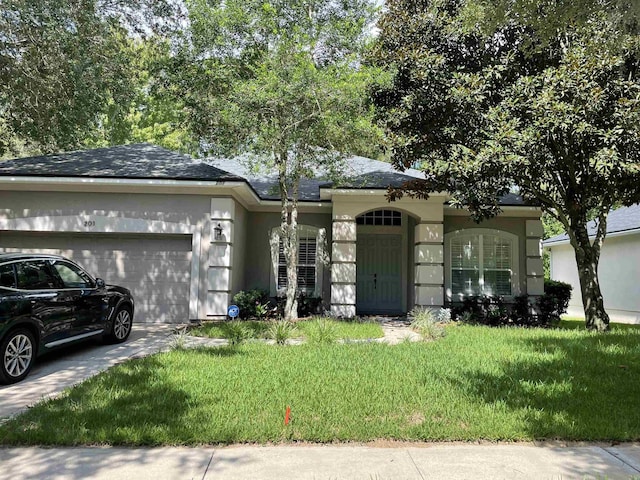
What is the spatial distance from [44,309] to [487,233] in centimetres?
1162

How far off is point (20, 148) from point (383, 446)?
27.9 metres

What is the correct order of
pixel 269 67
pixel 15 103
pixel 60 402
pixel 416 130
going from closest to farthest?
pixel 60 402 < pixel 269 67 < pixel 416 130 < pixel 15 103

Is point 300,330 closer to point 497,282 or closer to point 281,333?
point 281,333

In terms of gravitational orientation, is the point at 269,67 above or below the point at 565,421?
above

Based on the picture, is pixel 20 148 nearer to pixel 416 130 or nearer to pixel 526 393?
pixel 416 130

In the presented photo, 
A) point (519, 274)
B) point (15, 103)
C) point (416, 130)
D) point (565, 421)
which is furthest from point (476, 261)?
point (15, 103)

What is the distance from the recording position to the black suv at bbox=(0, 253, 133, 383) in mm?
5586

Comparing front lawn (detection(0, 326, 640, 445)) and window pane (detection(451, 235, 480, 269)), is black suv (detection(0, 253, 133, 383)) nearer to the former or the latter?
front lawn (detection(0, 326, 640, 445))

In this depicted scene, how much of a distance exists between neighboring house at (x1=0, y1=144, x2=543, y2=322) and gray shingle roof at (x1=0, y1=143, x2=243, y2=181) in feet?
0.10

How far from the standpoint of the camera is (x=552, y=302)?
1260cm

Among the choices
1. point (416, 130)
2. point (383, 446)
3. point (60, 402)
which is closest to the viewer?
point (383, 446)

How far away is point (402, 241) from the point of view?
46.0 ft

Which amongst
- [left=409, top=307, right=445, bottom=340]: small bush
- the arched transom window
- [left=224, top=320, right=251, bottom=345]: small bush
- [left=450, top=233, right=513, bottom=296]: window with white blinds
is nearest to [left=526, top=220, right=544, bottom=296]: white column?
[left=450, top=233, right=513, bottom=296]: window with white blinds

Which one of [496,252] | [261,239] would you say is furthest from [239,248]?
[496,252]
